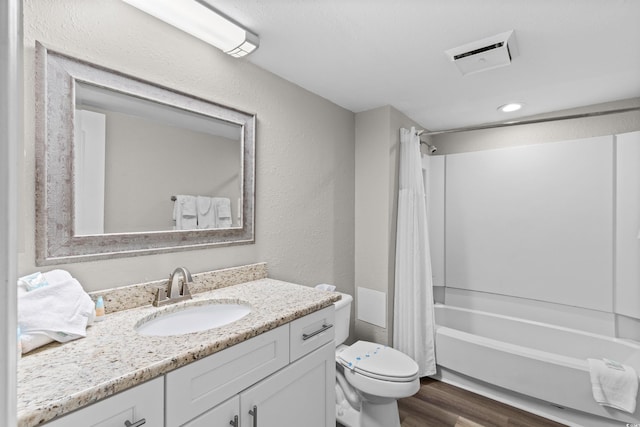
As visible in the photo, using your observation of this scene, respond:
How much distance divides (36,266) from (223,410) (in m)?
0.78

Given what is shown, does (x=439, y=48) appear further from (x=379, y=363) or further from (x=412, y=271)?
(x=379, y=363)

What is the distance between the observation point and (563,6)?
4.14ft

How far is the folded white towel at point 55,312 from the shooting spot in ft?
2.72

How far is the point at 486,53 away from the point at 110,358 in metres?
2.06

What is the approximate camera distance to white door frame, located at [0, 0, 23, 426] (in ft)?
1.26

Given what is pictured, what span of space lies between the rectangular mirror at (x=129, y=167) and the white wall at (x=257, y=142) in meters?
0.04

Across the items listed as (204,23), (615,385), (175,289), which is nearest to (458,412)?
(615,385)

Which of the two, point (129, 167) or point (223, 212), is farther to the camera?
point (223, 212)

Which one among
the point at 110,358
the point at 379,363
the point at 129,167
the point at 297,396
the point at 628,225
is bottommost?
the point at 379,363

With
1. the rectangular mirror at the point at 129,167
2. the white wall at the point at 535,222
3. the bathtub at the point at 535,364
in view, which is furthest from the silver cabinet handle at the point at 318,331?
the white wall at the point at 535,222

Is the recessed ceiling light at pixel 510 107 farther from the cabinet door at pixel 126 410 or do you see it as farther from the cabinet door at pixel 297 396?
the cabinet door at pixel 126 410

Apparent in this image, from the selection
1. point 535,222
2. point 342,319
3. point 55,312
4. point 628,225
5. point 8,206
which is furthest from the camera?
point 535,222

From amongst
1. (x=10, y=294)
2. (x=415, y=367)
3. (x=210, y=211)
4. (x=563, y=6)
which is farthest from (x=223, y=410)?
(x=563, y=6)

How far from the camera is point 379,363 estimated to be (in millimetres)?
1830
